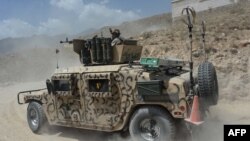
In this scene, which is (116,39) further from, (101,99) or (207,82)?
(207,82)

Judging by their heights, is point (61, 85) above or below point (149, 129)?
above

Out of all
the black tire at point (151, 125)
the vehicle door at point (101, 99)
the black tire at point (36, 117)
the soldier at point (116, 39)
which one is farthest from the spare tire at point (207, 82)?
the black tire at point (36, 117)

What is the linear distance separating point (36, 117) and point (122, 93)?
10.5ft

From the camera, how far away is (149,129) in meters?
8.95

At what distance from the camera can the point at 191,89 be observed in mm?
8625

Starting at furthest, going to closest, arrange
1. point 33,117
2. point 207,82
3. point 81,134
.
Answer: point 33,117, point 81,134, point 207,82

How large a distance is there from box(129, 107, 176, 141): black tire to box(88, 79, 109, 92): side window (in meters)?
0.94

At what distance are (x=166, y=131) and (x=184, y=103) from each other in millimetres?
668

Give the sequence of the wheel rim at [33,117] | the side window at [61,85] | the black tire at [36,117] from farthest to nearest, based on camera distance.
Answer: the wheel rim at [33,117] < the black tire at [36,117] < the side window at [61,85]

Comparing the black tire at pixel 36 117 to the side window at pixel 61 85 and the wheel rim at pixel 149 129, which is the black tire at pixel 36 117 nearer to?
the side window at pixel 61 85

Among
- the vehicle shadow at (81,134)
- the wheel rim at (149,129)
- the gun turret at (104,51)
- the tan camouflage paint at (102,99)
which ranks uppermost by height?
the gun turret at (104,51)

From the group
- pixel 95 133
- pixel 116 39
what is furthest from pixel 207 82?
pixel 95 133

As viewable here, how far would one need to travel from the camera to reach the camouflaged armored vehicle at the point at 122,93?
8609 mm

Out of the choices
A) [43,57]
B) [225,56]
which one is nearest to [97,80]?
[225,56]
